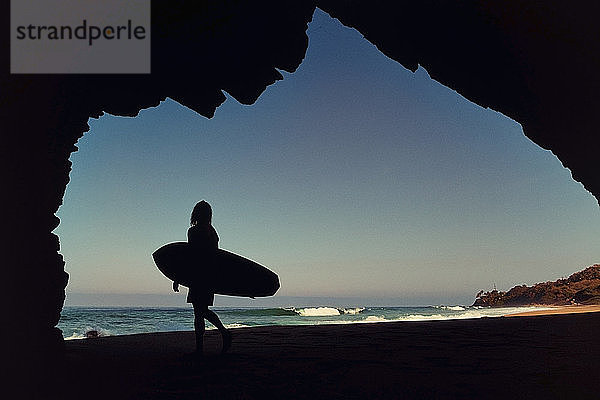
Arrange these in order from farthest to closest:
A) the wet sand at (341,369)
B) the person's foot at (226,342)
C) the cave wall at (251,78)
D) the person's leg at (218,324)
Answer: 1. the person's foot at (226,342)
2. the person's leg at (218,324)
3. the cave wall at (251,78)
4. the wet sand at (341,369)

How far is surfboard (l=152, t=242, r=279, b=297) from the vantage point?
21.0 ft

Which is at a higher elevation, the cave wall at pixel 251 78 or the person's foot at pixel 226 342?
the cave wall at pixel 251 78

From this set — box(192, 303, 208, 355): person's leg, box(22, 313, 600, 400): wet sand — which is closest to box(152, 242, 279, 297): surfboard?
box(192, 303, 208, 355): person's leg

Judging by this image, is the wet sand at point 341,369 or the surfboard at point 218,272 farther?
the surfboard at point 218,272

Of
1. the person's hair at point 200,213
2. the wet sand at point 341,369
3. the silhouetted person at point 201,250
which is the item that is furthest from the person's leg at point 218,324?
the person's hair at point 200,213

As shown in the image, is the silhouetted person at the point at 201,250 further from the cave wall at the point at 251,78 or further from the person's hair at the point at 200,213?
the cave wall at the point at 251,78

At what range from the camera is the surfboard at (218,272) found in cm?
640

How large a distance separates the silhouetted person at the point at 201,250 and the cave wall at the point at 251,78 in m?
1.86

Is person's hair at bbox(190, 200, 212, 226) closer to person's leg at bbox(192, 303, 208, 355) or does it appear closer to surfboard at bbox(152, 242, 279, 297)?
surfboard at bbox(152, 242, 279, 297)

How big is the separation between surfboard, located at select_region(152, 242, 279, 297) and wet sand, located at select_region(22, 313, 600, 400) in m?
0.86

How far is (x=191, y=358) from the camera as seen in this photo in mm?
6352

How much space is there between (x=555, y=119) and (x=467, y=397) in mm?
6581

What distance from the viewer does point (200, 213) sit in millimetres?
6422

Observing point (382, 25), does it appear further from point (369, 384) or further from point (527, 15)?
point (369, 384)
